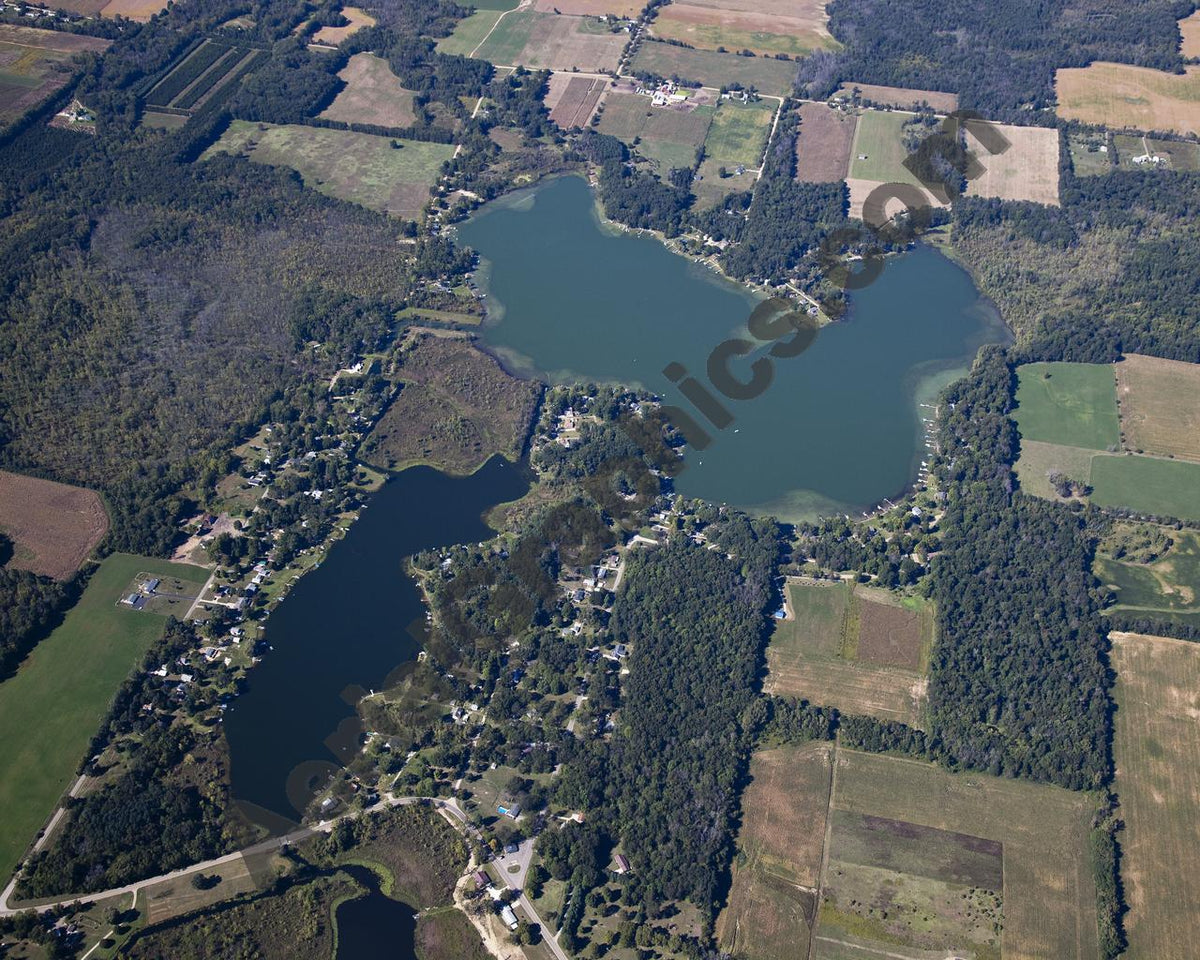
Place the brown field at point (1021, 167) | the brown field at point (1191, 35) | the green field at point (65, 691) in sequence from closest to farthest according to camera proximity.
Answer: the green field at point (65, 691), the brown field at point (1021, 167), the brown field at point (1191, 35)

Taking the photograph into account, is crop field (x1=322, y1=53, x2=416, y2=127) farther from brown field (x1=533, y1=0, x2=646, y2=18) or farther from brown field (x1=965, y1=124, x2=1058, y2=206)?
brown field (x1=965, y1=124, x2=1058, y2=206)

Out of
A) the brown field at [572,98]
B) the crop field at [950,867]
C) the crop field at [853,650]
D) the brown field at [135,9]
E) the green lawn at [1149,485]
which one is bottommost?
the crop field at [950,867]

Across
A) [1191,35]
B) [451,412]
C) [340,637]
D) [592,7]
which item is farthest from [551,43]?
[340,637]

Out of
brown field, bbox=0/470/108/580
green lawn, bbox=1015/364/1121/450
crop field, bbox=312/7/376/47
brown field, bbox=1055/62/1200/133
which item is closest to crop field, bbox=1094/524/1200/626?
green lawn, bbox=1015/364/1121/450

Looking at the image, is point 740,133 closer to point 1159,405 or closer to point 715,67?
point 715,67

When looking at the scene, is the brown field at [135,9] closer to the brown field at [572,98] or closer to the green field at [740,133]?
the brown field at [572,98]

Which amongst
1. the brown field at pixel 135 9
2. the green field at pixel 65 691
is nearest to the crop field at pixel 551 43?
the brown field at pixel 135 9

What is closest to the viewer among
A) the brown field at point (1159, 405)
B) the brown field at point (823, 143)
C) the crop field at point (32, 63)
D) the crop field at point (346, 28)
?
the brown field at point (1159, 405)
